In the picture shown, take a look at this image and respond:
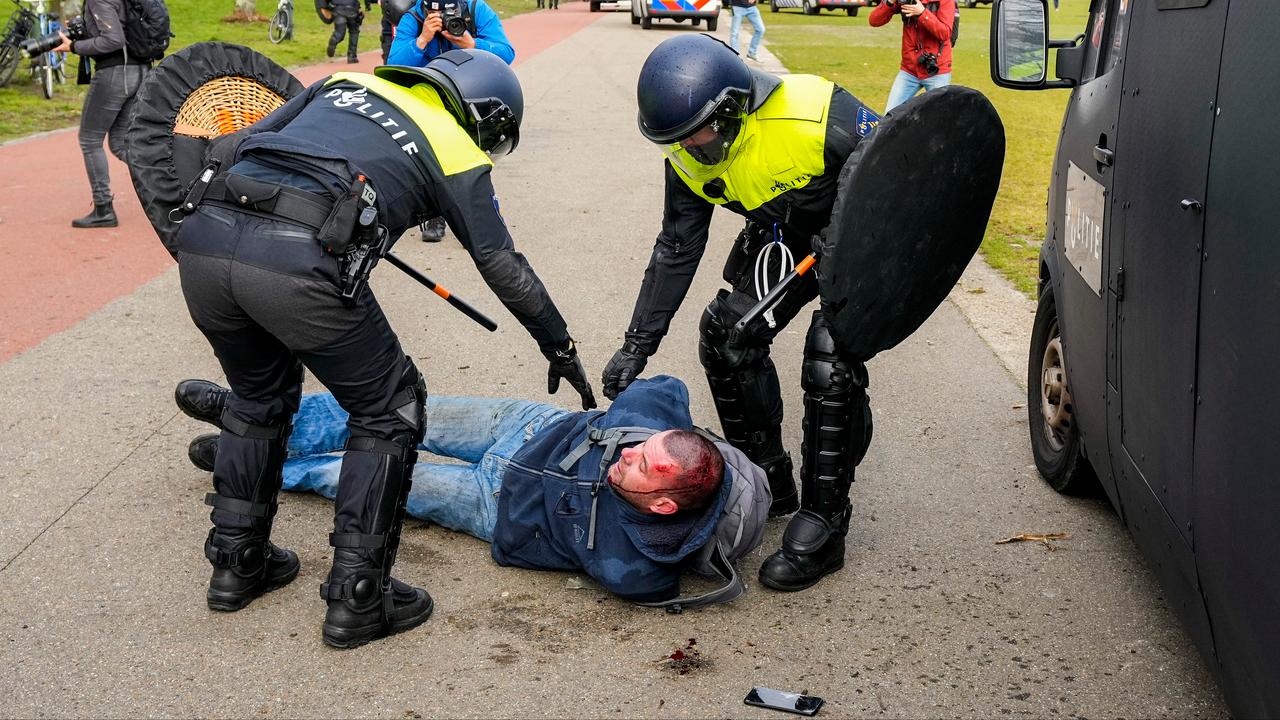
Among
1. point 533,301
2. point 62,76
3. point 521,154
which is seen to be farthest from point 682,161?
Answer: point 62,76

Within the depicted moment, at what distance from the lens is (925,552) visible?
402 centimetres

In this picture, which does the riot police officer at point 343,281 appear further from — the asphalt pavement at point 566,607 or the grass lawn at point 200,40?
the grass lawn at point 200,40

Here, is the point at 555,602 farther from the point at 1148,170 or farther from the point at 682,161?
the point at 1148,170

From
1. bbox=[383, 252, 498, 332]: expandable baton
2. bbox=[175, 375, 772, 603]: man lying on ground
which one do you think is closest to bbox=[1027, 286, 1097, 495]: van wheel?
bbox=[175, 375, 772, 603]: man lying on ground

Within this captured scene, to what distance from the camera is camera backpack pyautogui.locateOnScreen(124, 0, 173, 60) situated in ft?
26.5

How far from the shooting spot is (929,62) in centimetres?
1037

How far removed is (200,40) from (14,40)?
14.1 feet

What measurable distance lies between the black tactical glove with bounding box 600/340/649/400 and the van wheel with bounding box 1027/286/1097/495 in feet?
4.66

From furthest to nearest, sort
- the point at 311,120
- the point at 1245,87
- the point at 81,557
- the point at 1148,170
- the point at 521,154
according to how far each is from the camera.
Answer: the point at 521,154, the point at 81,557, the point at 311,120, the point at 1148,170, the point at 1245,87

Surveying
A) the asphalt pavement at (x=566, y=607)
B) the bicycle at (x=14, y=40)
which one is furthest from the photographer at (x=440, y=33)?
the bicycle at (x=14, y=40)

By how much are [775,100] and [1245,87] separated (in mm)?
1612

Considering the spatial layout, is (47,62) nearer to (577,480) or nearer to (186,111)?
(186,111)

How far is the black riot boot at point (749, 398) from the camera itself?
409 cm

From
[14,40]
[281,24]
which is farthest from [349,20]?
[14,40]
